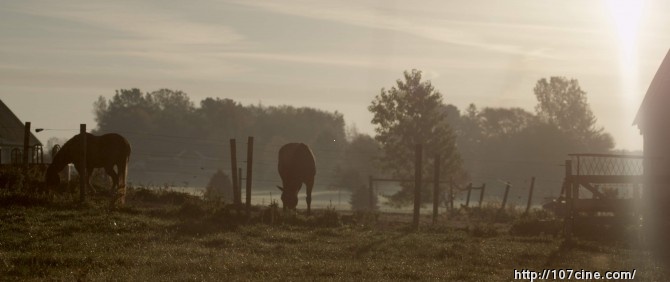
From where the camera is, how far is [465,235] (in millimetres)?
24984

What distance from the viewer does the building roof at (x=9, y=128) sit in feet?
201

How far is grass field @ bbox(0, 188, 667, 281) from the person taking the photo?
52.9 ft

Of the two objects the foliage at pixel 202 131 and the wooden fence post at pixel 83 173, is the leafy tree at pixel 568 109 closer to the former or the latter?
the foliage at pixel 202 131

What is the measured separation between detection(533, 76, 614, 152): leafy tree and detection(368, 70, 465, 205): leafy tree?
3980cm

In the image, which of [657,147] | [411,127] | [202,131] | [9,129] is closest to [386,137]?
[411,127]

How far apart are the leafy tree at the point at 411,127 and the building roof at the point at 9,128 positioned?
25956 mm

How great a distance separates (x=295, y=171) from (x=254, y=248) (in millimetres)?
14980

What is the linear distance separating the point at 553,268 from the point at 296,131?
130m

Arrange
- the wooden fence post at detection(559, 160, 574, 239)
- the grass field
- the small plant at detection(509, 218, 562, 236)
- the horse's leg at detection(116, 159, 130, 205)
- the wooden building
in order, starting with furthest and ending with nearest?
the wooden building, the horse's leg at detection(116, 159, 130, 205), the small plant at detection(509, 218, 562, 236), the wooden fence post at detection(559, 160, 574, 239), the grass field

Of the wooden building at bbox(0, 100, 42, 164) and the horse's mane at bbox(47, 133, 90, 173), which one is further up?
the wooden building at bbox(0, 100, 42, 164)

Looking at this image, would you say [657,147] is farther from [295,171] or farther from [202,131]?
[202,131]

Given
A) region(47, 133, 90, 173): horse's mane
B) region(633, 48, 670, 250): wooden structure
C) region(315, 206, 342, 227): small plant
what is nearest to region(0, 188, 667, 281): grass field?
region(315, 206, 342, 227): small plant

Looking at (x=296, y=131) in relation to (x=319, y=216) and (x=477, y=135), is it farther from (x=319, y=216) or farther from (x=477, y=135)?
(x=319, y=216)

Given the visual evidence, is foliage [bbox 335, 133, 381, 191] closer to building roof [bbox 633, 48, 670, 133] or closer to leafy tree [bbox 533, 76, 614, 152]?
leafy tree [bbox 533, 76, 614, 152]
